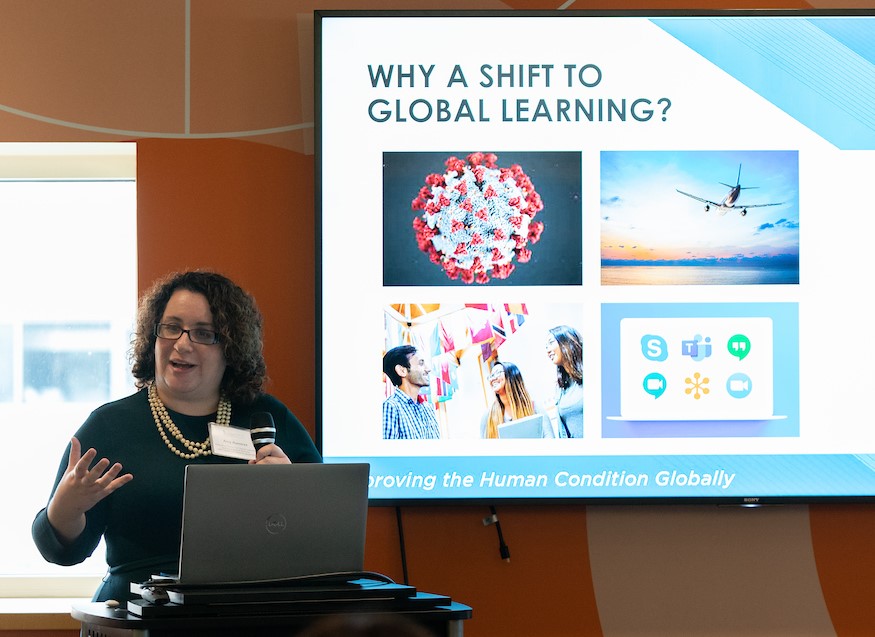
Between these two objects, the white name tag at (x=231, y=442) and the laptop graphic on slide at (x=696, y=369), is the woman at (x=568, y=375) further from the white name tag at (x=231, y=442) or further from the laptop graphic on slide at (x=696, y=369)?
the white name tag at (x=231, y=442)

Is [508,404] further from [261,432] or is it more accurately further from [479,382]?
[261,432]

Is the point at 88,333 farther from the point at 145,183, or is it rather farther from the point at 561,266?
the point at 561,266

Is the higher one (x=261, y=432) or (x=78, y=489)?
(x=261, y=432)

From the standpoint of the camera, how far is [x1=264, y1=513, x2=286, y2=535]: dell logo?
1.98m

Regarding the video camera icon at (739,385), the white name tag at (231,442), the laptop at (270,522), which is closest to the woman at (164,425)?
the white name tag at (231,442)

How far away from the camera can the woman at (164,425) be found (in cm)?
249

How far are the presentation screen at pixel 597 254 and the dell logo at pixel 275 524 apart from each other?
3.65 feet

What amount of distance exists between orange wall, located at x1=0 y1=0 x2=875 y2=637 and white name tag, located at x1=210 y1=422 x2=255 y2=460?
73cm

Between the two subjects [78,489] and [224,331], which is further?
[224,331]

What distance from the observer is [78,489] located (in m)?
2.26

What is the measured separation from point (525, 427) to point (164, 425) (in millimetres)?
1089

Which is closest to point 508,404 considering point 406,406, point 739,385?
point 406,406

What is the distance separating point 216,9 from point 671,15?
56.5 inches

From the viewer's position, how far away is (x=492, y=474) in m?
3.12
